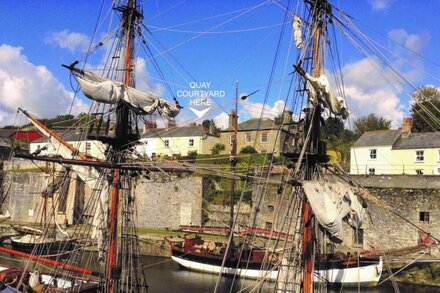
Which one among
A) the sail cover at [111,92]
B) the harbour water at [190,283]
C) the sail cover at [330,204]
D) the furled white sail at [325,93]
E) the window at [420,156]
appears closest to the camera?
the sail cover at [330,204]

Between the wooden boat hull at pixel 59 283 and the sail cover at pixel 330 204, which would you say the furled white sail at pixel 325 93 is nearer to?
the sail cover at pixel 330 204

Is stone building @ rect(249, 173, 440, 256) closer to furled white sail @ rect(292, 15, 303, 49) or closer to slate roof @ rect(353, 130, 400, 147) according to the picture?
slate roof @ rect(353, 130, 400, 147)

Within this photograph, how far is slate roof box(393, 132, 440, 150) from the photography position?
132 ft

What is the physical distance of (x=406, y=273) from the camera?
95.3 ft

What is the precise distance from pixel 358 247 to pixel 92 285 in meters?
18.5

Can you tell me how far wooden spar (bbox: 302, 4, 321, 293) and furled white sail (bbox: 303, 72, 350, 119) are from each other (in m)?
0.26

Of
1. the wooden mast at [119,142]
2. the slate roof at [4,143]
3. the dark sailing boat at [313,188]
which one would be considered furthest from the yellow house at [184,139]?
the dark sailing boat at [313,188]

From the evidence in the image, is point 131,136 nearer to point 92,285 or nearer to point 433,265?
point 92,285

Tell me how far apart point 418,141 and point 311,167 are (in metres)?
30.8

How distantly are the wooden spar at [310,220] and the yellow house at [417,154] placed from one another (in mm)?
28116

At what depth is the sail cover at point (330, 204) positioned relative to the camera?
1295cm

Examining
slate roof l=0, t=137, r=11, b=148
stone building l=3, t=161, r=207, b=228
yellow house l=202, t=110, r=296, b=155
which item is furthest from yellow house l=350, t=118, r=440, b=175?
slate roof l=0, t=137, r=11, b=148

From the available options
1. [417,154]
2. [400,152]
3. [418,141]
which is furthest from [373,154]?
[418,141]

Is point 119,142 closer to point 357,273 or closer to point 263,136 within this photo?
point 357,273
